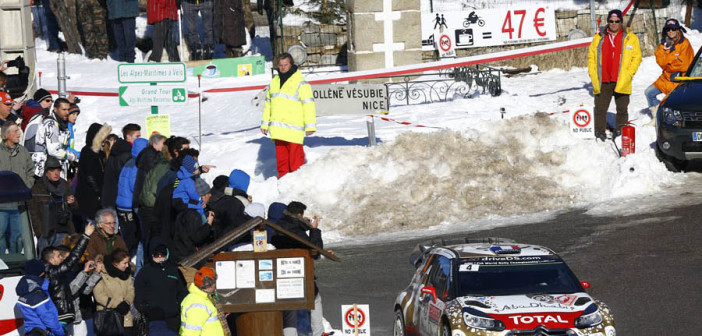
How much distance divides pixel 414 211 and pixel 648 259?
4.92 meters

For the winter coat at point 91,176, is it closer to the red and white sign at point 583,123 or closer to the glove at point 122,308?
the glove at point 122,308

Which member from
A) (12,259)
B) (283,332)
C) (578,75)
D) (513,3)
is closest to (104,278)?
(12,259)

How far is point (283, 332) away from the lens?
1284 centimetres

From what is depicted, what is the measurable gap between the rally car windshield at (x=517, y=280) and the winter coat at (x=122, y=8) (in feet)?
67.4

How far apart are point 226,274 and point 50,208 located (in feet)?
8.55

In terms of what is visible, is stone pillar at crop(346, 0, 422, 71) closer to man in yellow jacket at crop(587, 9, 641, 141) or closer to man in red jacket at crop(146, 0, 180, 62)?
man in red jacket at crop(146, 0, 180, 62)

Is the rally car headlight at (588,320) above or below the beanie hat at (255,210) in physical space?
below

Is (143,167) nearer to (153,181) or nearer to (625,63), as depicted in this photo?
(153,181)

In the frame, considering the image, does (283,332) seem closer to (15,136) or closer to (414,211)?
(15,136)

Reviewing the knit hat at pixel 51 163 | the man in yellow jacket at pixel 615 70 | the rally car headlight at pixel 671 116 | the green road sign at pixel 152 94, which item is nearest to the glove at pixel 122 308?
the knit hat at pixel 51 163

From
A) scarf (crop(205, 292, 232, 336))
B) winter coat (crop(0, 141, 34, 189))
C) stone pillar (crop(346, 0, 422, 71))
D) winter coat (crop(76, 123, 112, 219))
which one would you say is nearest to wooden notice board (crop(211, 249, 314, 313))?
scarf (crop(205, 292, 232, 336))

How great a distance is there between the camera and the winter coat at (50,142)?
16.6 m

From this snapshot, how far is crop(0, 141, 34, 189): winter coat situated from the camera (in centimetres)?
1486

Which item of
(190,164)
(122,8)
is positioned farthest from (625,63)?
(122,8)
